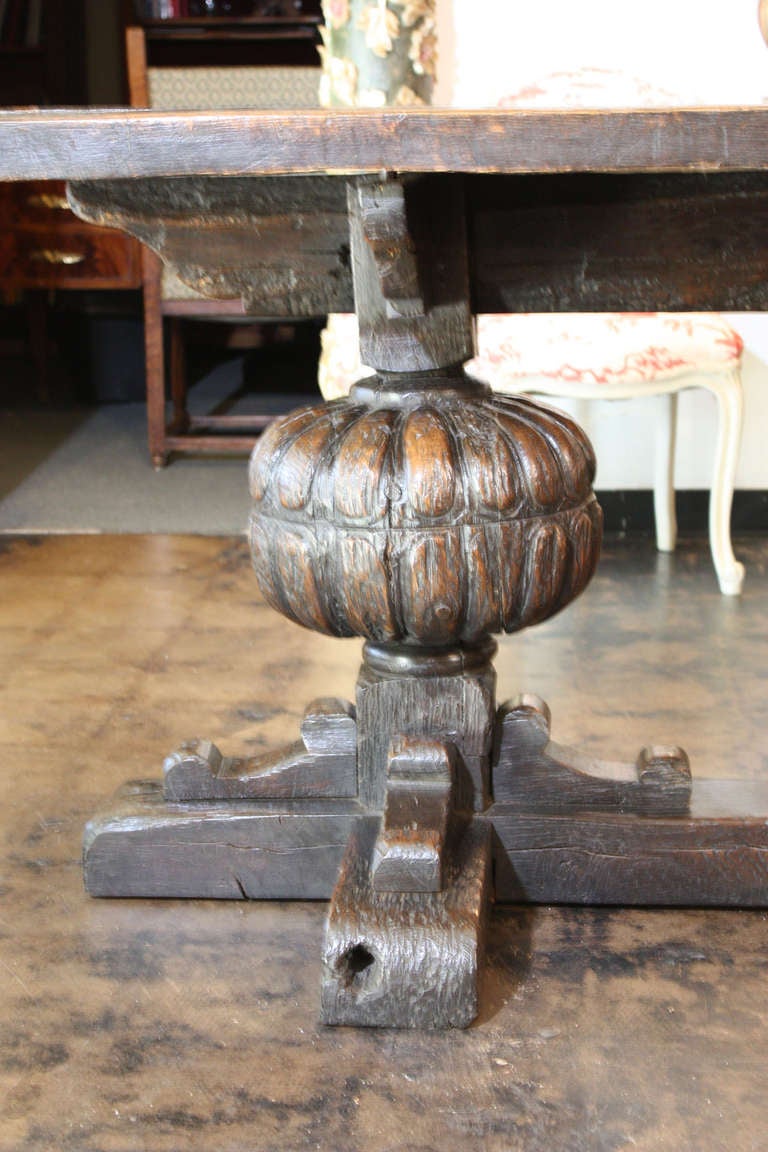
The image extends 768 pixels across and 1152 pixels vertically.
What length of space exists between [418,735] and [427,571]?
0.19 m

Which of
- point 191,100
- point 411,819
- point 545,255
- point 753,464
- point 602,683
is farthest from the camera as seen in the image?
point 191,100

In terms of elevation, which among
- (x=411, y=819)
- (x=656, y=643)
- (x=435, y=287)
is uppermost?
(x=435, y=287)

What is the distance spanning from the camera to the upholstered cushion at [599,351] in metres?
2.35

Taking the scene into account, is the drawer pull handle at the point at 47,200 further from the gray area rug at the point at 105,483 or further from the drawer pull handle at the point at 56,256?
the gray area rug at the point at 105,483

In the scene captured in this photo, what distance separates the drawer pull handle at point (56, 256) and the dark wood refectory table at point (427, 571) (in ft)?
8.83

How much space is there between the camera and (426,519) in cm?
122

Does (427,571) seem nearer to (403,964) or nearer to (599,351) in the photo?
(403,964)

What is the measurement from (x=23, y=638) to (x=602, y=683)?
97cm

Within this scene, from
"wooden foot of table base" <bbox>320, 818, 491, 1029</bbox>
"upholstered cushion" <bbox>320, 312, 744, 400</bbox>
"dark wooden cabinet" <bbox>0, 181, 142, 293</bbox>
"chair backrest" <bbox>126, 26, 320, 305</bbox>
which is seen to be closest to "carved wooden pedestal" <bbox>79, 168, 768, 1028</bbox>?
"wooden foot of table base" <bbox>320, 818, 491, 1029</bbox>

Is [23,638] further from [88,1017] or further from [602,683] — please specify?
[88,1017]

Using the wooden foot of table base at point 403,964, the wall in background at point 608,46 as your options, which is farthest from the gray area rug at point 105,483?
the wooden foot of table base at point 403,964

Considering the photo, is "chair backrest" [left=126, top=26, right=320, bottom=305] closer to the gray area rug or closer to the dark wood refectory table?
the gray area rug

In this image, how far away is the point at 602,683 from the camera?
201 centimetres


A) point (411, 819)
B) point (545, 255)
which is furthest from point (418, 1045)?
point (545, 255)
